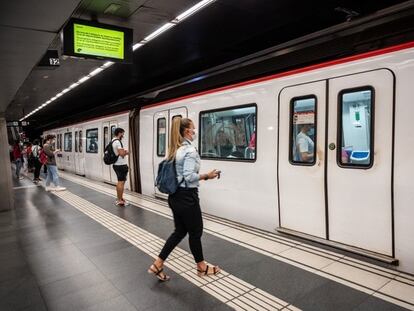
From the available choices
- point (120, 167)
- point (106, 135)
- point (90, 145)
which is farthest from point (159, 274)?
point (90, 145)

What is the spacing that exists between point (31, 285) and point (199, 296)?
64.2 inches

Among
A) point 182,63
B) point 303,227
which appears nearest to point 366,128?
point 303,227

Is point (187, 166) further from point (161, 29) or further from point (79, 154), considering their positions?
point (79, 154)

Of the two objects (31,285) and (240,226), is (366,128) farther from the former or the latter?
(31,285)

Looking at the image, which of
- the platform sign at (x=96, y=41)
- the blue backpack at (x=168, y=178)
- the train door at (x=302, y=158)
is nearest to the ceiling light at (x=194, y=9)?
the platform sign at (x=96, y=41)

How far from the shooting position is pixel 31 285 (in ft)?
10.2

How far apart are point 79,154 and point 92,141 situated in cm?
190

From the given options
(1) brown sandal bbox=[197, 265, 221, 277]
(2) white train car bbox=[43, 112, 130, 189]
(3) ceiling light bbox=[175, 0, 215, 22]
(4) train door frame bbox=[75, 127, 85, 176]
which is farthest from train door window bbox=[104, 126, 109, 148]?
(1) brown sandal bbox=[197, 265, 221, 277]

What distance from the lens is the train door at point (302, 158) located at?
3.65 meters

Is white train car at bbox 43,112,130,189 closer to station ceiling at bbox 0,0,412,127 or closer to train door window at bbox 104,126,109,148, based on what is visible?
train door window at bbox 104,126,109,148

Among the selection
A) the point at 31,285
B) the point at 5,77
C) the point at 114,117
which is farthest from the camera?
the point at 114,117

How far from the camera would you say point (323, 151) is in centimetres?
361

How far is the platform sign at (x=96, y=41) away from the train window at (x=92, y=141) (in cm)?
583

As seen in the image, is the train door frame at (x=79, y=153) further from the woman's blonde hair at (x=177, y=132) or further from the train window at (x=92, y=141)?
the woman's blonde hair at (x=177, y=132)
